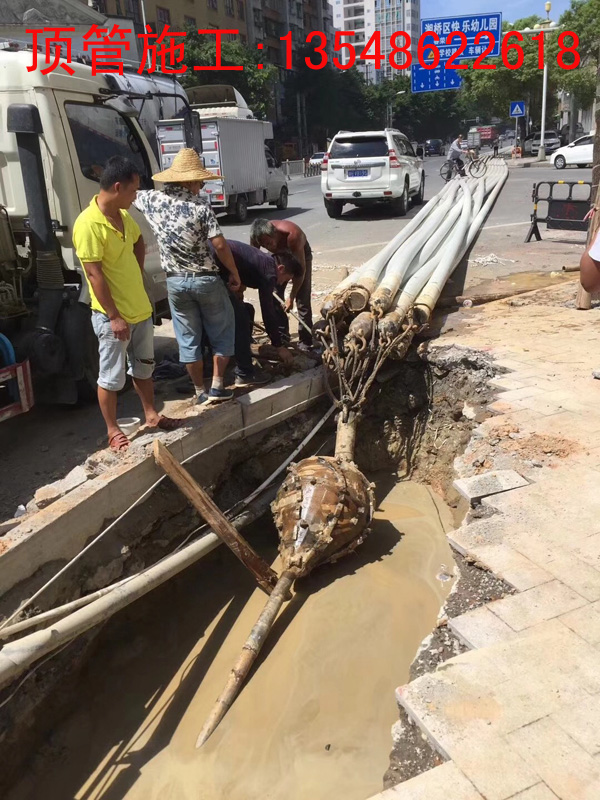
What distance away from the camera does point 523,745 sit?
2.21m

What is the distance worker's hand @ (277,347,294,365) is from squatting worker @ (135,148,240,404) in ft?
3.09

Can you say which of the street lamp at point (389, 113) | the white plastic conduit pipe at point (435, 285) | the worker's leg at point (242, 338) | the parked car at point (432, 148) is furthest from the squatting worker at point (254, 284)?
the street lamp at point (389, 113)

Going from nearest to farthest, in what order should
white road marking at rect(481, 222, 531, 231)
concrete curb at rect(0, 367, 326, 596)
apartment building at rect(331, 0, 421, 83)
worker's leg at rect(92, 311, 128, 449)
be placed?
concrete curb at rect(0, 367, 326, 596) < worker's leg at rect(92, 311, 128, 449) < white road marking at rect(481, 222, 531, 231) < apartment building at rect(331, 0, 421, 83)

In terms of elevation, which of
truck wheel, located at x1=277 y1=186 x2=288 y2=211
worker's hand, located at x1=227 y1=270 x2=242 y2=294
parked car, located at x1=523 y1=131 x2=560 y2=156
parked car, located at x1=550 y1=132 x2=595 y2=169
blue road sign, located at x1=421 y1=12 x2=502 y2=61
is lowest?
worker's hand, located at x1=227 y1=270 x2=242 y2=294

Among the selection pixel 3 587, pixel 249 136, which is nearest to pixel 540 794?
pixel 3 587

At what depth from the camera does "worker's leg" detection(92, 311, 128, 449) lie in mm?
3975

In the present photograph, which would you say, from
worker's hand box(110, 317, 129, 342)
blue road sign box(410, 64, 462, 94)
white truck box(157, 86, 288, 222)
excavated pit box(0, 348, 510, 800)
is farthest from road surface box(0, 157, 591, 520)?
blue road sign box(410, 64, 462, 94)

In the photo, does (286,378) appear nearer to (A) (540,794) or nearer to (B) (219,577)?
(B) (219,577)

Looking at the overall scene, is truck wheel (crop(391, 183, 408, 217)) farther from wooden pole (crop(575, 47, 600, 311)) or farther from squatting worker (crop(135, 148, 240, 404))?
squatting worker (crop(135, 148, 240, 404))

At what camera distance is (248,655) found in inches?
141

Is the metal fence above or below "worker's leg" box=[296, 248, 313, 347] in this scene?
above

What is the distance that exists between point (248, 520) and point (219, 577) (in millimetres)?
469

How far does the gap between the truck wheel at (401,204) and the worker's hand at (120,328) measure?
12.6 metres

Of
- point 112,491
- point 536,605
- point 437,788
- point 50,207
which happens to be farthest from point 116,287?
point 437,788
